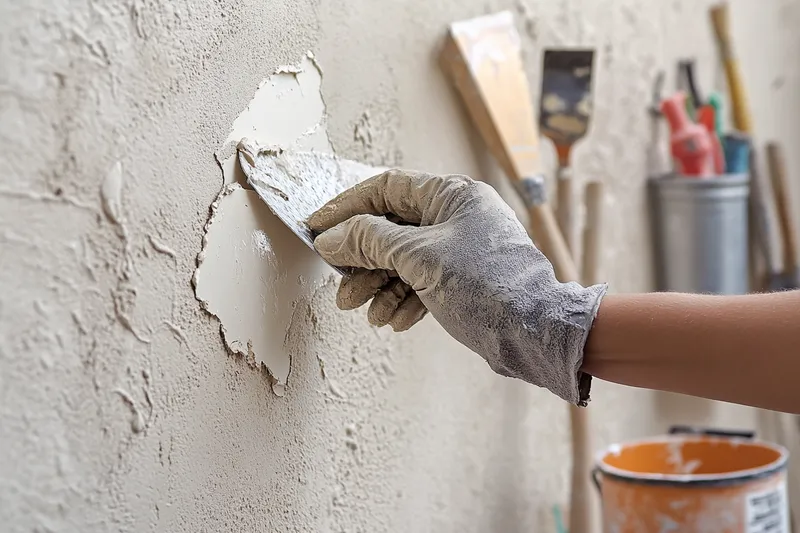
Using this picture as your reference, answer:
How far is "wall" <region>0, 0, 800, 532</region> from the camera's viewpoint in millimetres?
600

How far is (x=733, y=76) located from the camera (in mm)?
1884

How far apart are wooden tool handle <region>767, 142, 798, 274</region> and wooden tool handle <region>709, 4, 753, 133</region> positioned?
0.32 feet

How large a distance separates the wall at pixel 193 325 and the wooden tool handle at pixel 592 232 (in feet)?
0.73

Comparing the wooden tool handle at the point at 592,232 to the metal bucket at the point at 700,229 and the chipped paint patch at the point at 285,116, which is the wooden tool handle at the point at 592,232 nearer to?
the metal bucket at the point at 700,229

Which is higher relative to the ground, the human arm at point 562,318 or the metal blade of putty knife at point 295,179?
the metal blade of putty knife at point 295,179

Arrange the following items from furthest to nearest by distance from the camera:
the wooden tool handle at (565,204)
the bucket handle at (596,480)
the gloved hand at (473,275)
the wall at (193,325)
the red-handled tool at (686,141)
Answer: the red-handled tool at (686,141), the wooden tool handle at (565,204), the bucket handle at (596,480), the gloved hand at (473,275), the wall at (193,325)

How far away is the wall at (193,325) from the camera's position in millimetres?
600

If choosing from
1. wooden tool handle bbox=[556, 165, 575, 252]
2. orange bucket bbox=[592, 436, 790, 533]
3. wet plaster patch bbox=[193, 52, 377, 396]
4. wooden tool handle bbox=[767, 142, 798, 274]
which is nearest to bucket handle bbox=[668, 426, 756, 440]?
orange bucket bbox=[592, 436, 790, 533]

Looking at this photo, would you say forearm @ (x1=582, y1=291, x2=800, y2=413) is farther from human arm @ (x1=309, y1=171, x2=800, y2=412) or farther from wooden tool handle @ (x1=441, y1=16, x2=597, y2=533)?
wooden tool handle @ (x1=441, y1=16, x2=597, y2=533)

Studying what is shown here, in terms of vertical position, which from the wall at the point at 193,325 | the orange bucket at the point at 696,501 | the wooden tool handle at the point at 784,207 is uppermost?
the wooden tool handle at the point at 784,207

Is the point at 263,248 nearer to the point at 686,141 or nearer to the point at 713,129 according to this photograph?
the point at 686,141

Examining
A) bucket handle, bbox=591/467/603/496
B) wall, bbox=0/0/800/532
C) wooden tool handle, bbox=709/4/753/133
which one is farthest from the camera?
wooden tool handle, bbox=709/4/753/133

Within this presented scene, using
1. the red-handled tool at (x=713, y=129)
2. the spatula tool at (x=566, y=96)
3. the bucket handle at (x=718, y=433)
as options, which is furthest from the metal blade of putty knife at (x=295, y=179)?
the red-handled tool at (x=713, y=129)

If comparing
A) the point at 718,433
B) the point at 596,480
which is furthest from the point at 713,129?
the point at 596,480
